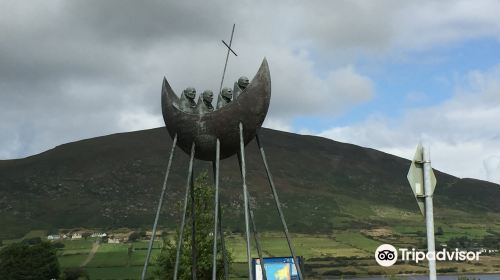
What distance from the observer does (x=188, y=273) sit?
1340 inches

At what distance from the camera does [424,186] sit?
6266mm

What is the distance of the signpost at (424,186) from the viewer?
6.13 meters

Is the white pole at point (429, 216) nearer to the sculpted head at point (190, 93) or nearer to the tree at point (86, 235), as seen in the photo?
the sculpted head at point (190, 93)

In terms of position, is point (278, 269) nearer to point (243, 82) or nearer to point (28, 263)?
point (243, 82)

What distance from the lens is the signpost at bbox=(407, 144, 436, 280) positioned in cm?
613

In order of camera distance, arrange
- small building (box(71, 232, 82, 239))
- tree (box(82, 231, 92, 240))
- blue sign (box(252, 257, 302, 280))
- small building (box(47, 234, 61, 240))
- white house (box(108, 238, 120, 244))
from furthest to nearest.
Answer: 1. small building (box(71, 232, 82, 239))
2. tree (box(82, 231, 92, 240))
3. small building (box(47, 234, 61, 240))
4. white house (box(108, 238, 120, 244))
5. blue sign (box(252, 257, 302, 280))

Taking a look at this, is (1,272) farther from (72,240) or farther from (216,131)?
(72,240)

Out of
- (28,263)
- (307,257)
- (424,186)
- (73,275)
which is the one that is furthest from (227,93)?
(307,257)

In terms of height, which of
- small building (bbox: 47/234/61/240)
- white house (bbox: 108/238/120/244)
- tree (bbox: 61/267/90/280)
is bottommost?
tree (bbox: 61/267/90/280)

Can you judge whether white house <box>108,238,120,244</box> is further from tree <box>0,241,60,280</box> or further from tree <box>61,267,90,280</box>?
tree <box>0,241,60,280</box>

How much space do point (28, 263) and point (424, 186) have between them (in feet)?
244

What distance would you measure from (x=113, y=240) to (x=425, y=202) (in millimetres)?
175306

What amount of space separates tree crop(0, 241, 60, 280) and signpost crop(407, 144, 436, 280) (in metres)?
72.3

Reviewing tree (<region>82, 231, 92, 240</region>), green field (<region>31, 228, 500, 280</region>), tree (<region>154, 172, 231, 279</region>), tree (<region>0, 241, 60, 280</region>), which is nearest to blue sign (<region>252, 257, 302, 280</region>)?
tree (<region>154, 172, 231, 279</region>)
